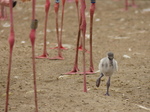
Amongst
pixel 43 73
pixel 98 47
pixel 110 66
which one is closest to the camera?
pixel 110 66

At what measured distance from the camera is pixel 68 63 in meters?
4.88

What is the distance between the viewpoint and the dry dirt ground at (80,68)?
321 cm

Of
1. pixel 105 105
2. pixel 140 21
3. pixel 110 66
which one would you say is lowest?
pixel 105 105

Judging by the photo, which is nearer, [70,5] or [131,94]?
[131,94]

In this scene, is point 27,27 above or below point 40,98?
above

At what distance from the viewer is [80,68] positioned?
4.65m

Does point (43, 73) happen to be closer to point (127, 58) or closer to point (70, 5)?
point (127, 58)

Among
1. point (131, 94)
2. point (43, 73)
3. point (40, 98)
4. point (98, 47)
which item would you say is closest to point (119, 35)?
point (98, 47)

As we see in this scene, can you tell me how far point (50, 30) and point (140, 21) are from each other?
215cm

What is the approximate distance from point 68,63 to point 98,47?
1316mm

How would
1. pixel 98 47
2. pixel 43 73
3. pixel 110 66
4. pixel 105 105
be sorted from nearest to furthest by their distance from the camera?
pixel 105 105 → pixel 110 66 → pixel 43 73 → pixel 98 47

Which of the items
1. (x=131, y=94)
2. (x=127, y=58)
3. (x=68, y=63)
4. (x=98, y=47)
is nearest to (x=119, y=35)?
(x=98, y=47)

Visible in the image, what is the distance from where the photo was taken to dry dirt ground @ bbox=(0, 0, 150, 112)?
126 inches

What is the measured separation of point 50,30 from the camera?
7.34 metres
